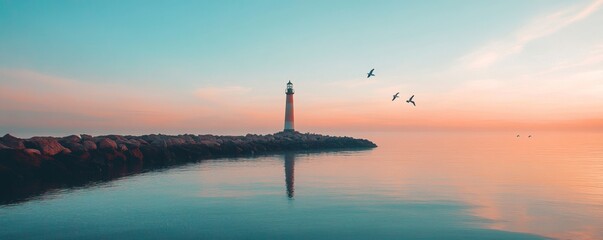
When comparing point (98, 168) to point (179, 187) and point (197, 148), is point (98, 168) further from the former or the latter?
point (197, 148)

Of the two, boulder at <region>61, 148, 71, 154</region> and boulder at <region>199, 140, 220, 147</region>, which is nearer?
boulder at <region>61, 148, 71, 154</region>

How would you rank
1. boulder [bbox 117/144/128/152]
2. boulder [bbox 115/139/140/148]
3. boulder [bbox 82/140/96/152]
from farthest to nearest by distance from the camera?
boulder [bbox 115/139/140/148], boulder [bbox 117/144/128/152], boulder [bbox 82/140/96/152]

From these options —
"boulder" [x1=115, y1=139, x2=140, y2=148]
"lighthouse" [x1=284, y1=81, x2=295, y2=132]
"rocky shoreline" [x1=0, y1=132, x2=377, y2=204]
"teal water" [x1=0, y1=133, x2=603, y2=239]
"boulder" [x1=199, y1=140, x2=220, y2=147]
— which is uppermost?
"lighthouse" [x1=284, y1=81, x2=295, y2=132]

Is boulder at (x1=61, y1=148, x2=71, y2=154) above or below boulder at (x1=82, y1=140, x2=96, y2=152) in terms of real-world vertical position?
below

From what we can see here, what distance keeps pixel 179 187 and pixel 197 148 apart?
19.1 metres

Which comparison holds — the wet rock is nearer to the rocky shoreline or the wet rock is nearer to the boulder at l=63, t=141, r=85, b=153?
the rocky shoreline

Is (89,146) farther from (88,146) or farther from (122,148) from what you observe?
(122,148)

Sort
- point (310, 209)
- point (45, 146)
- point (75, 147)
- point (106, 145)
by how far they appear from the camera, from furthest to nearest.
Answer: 1. point (106, 145)
2. point (75, 147)
3. point (45, 146)
4. point (310, 209)

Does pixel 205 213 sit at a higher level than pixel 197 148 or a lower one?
lower

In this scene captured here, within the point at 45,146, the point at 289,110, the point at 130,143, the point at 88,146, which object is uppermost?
the point at 289,110

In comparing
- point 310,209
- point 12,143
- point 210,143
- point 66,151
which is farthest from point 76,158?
point 210,143

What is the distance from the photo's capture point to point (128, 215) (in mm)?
12516

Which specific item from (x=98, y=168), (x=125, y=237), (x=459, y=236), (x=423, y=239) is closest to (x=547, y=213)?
(x=459, y=236)

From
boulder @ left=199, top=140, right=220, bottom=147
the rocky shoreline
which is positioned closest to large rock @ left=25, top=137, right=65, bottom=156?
the rocky shoreline
